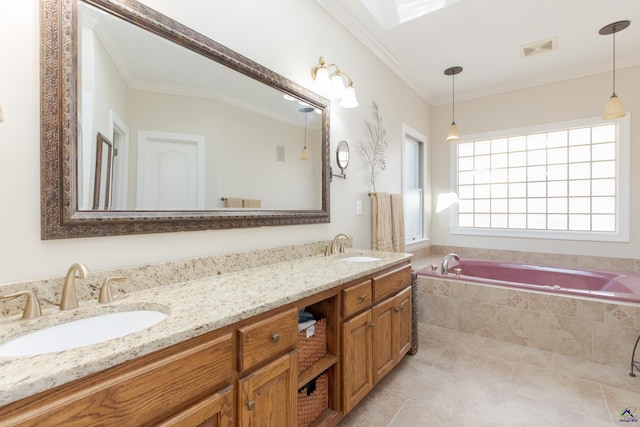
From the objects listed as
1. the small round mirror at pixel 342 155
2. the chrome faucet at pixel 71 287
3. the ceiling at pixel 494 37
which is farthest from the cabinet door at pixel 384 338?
the ceiling at pixel 494 37

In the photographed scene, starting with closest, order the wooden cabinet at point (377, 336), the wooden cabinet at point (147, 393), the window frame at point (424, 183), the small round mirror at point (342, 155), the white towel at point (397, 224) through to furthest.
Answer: the wooden cabinet at point (147, 393)
the wooden cabinet at point (377, 336)
the small round mirror at point (342, 155)
the white towel at point (397, 224)
the window frame at point (424, 183)

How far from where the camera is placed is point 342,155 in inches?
93.7

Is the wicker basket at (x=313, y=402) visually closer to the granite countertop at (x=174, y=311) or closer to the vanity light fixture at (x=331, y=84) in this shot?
the granite countertop at (x=174, y=311)

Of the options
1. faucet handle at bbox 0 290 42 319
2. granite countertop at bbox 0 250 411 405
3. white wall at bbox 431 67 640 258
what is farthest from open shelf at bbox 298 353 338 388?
white wall at bbox 431 67 640 258

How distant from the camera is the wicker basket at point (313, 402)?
136cm

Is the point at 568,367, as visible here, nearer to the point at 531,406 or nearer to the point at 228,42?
the point at 531,406

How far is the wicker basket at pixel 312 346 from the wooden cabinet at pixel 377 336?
0.33ft

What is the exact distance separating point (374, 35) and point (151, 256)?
2.59 m

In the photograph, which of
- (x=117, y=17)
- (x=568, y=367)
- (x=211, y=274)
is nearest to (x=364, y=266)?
(x=211, y=274)

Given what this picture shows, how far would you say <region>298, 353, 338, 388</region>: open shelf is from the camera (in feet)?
4.32

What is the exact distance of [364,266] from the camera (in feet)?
5.66

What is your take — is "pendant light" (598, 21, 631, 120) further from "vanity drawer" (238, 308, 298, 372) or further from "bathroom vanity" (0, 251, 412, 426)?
"vanity drawer" (238, 308, 298, 372)

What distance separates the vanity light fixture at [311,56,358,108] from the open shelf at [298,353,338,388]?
1.70 meters

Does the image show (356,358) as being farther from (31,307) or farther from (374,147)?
(374,147)
